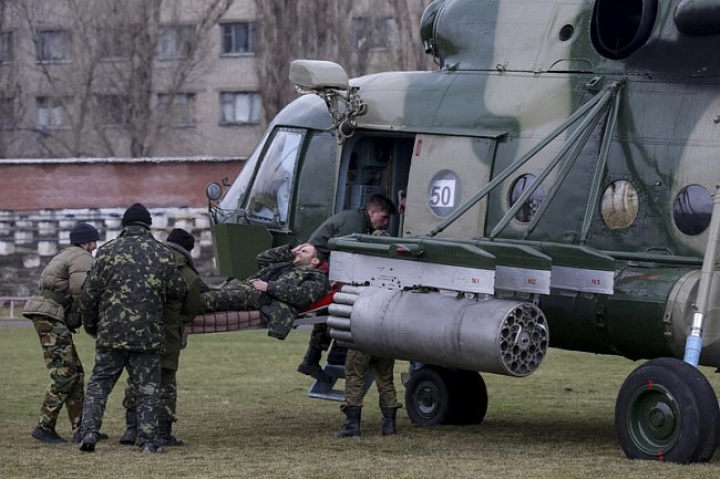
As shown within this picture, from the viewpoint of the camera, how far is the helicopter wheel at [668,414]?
9945mm

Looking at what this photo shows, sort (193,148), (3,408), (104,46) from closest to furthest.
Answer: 1. (3,408)
2. (104,46)
3. (193,148)

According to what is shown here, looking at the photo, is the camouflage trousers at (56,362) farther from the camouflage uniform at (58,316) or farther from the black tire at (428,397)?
the black tire at (428,397)

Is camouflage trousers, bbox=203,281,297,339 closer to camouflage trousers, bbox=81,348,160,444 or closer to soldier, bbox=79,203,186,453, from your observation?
soldier, bbox=79,203,186,453

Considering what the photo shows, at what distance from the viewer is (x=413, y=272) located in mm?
11273

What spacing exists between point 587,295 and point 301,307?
238 centimetres

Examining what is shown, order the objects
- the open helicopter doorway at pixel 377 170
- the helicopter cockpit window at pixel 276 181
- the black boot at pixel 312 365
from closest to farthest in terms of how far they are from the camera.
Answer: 1. the open helicopter doorway at pixel 377 170
2. the black boot at pixel 312 365
3. the helicopter cockpit window at pixel 276 181

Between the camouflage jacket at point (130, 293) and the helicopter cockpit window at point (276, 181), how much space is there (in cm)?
254

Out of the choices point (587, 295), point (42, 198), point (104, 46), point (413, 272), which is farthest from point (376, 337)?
point (104, 46)

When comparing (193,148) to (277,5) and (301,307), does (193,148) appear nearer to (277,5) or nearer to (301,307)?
(277,5)

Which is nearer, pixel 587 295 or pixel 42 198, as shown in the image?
pixel 587 295

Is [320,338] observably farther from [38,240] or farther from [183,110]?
[183,110]

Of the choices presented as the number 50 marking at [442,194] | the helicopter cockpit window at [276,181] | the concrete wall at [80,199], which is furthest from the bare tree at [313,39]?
the number 50 marking at [442,194]

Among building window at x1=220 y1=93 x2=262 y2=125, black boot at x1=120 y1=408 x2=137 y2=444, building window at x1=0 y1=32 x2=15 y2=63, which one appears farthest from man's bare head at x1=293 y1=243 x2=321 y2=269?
building window at x1=0 y1=32 x2=15 y2=63

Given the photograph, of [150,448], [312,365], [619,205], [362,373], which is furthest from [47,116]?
[619,205]
